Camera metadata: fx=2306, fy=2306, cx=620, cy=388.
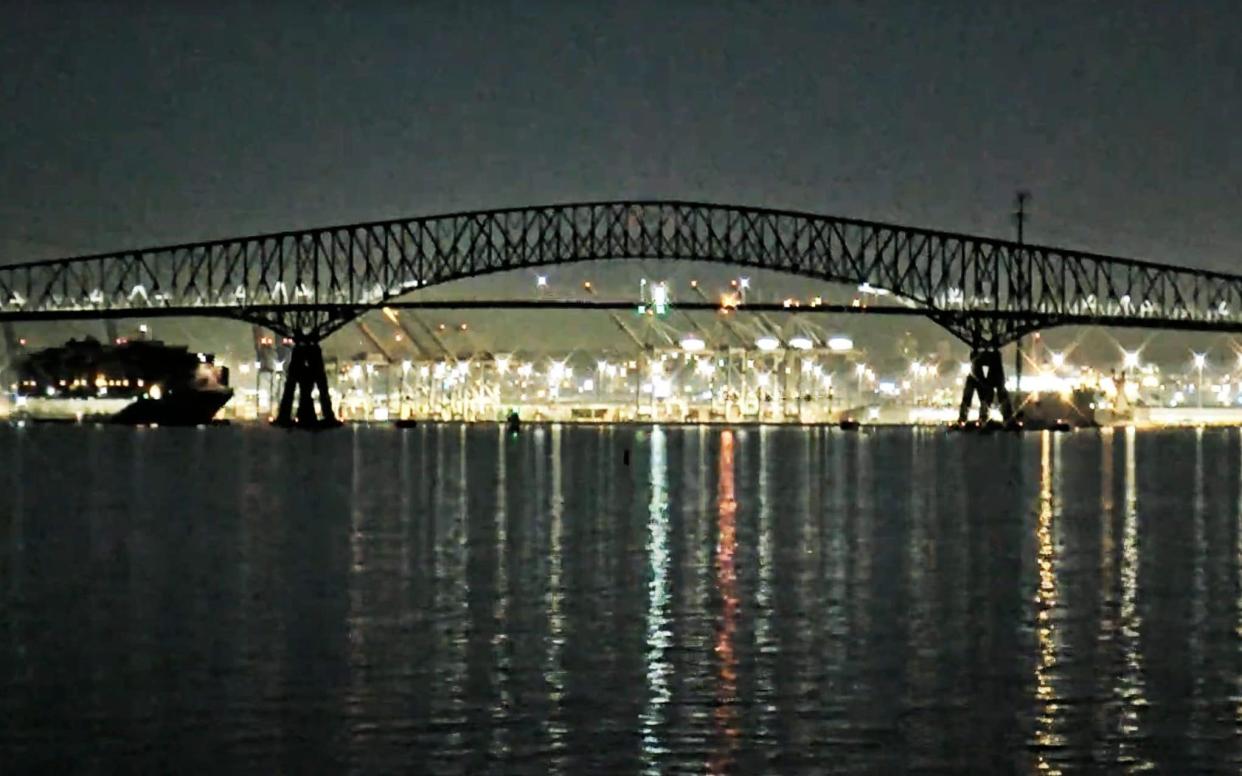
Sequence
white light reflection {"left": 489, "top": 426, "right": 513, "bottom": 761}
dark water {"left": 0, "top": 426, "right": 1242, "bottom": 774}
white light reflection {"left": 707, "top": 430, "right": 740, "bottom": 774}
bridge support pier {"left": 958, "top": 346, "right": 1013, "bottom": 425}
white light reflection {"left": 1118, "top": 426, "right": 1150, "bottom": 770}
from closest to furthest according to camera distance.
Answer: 1. white light reflection {"left": 707, "top": 430, "right": 740, "bottom": 774}
2. dark water {"left": 0, "top": 426, "right": 1242, "bottom": 774}
3. white light reflection {"left": 489, "top": 426, "right": 513, "bottom": 761}
4. white light reflection {"left": 1118, "top": 426, "right": 1150, "bottom": 770}
5. bridge support pier {"left": 958, "top": 346, "right": 1013, "bottom": 425}

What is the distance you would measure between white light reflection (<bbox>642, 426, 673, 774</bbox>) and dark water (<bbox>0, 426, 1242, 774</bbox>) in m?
0.09

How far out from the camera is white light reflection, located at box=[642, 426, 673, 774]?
69.1 feet

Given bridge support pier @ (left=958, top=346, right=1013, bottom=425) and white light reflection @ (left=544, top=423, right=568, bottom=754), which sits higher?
bridge support pier @ (left=958, top=346, right=1013, bottom=425)

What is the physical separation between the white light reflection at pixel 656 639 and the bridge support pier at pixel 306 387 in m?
106

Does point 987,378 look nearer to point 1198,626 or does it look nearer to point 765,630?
point 1198,626

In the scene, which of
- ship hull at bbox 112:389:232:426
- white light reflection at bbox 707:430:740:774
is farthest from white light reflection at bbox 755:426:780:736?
ship hull at bbox 112:389:232:426

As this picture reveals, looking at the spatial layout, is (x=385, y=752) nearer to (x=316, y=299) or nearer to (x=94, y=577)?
(x=94, y=577)

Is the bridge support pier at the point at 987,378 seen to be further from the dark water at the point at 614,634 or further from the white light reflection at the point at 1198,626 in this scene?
the white light reflection at the point at 1198,626

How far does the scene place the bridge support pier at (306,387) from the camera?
160 m

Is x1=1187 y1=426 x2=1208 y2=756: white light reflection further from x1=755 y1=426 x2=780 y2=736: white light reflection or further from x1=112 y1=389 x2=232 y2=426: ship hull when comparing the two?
x1=112 y1=389 x2=232 y2=426: ship hull

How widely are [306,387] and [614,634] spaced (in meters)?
136

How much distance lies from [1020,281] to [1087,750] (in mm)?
151780

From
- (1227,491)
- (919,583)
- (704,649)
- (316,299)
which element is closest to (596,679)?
(704,649)

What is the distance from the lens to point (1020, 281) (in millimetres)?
170125
